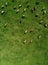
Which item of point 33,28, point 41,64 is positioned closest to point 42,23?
point 33,28

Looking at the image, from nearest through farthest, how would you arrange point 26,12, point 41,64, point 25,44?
point 41,64, point 25,44, point 26,12

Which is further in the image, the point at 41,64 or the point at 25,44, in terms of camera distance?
the point at 25,44

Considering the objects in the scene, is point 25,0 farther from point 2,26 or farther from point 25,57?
point 25,57

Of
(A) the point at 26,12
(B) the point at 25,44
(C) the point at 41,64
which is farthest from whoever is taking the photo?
(A) the point at 26,12

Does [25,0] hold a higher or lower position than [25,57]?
higher

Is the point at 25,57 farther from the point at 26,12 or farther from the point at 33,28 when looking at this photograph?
the point at 26,12

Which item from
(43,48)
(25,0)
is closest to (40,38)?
(43,48)
